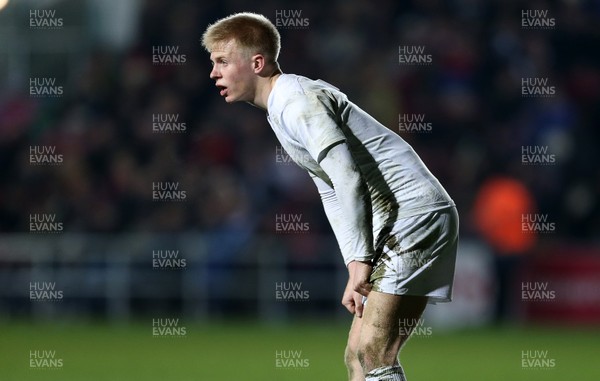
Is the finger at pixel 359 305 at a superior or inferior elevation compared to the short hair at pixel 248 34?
inferior

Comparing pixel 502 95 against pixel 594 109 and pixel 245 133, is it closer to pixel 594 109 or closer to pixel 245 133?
pixel 594 109

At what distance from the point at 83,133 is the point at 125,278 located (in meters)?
2.77

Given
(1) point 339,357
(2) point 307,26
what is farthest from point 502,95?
(1) point 339,357
